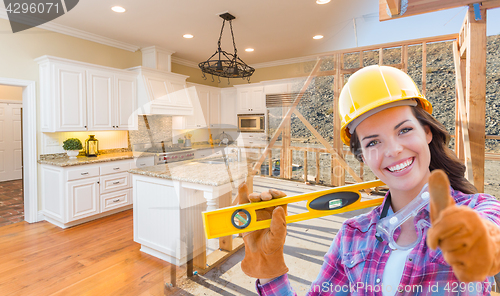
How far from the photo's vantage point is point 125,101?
394 cm

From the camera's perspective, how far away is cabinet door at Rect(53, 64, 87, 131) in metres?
3.19

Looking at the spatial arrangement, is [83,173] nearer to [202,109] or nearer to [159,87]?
[159,87]

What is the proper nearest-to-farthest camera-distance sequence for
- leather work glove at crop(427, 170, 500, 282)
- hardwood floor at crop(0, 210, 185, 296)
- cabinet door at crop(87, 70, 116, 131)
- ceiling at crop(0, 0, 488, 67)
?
leather work glove at crop(427, 170, 500, 282) → hardwood floor at crop(0, 210, 185, 296) → ceiling at crop(0, 0, 488, 67) → cabinet door at crop(87, 70, 116, 131)

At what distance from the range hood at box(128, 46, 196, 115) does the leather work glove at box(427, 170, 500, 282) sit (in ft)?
14.2

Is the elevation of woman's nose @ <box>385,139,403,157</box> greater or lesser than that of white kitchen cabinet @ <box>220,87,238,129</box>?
lesser

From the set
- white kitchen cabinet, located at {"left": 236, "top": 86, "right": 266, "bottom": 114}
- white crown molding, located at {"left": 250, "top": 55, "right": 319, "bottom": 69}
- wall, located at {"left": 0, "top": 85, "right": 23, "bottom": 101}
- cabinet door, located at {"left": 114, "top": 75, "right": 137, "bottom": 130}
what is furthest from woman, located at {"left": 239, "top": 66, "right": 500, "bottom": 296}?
wall, located at {"left": 0, "top": 85, "right": 23, "bottom": 101}

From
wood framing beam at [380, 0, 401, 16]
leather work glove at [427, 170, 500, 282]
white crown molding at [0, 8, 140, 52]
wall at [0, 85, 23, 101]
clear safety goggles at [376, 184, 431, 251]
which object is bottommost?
clear safety goggles at [376, 184, 431, 251]

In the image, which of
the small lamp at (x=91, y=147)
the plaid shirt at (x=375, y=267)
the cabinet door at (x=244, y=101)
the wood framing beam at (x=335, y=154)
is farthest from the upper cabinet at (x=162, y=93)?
the plaid shirt at (x=375, y=267)

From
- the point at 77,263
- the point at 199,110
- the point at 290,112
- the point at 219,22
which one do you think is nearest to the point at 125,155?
the point at 77,263

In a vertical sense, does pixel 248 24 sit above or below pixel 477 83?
above

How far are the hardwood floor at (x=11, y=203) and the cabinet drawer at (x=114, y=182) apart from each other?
3.85 feet

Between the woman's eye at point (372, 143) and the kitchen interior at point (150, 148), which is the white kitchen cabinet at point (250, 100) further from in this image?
the woman's eye at point (372, 143)

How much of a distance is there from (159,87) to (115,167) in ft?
5.35

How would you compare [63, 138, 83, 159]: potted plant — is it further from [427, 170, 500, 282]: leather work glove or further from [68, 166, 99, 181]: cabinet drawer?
[427, 170, 500, 282]: leather work glove
